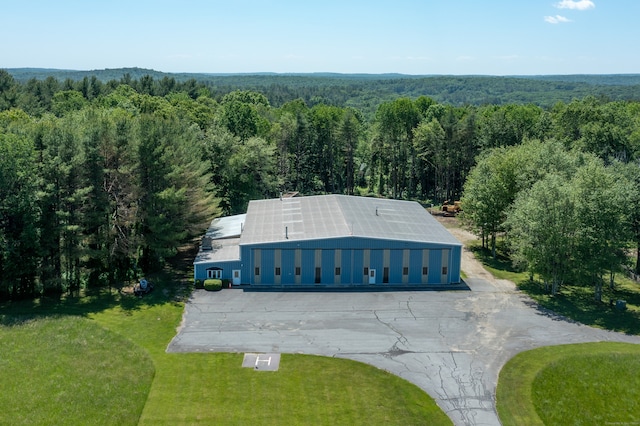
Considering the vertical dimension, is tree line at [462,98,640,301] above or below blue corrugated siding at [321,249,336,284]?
above

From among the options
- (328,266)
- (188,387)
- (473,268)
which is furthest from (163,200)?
(473,268)

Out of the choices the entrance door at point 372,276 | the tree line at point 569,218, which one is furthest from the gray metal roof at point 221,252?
the tree line at point 569,218

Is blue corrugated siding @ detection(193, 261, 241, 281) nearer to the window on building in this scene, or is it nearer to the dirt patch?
the window on building

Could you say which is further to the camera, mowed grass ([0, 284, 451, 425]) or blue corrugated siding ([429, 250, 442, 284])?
blue corrugated siding ([429, 250, 442, 284])

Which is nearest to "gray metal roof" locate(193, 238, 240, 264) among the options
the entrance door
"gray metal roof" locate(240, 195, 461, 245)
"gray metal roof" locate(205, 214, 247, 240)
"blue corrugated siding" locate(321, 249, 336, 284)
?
"gray metal roof" locate(205, 214, 247, 240)

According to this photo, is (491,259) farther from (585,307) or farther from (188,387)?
(188,387)

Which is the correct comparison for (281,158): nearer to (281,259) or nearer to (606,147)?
(281,259)

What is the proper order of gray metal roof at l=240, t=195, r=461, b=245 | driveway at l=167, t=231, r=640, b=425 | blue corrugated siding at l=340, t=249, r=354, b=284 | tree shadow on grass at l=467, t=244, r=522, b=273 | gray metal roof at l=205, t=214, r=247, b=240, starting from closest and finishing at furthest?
driveway at l=167, t=231, r=640, b=425 < blue corrugated siding at l=340, t=249, r=354, b=284 < gray metal roof at l=240, t=195, r=461, b=245 < gray metal roof at l=205, t=214, r=247, b=240 < tree shadow on grass at l=467, t=244, r=522, b=273
